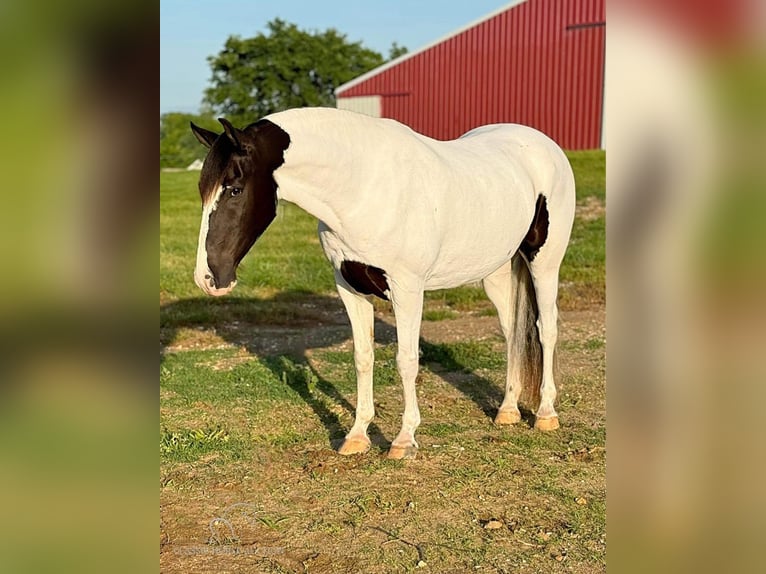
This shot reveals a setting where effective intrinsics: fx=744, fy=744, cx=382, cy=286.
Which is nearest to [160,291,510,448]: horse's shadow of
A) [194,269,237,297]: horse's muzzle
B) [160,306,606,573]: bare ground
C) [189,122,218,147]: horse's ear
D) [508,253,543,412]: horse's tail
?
[160,306,606,573]: bare ground

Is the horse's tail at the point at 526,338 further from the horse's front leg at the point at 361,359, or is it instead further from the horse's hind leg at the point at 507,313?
the horse's front leg at the point at 361,359

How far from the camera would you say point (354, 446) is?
4.66 m

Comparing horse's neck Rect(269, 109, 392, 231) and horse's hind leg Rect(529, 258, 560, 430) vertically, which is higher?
horse's neck Rect(269, 109, 392, 231)

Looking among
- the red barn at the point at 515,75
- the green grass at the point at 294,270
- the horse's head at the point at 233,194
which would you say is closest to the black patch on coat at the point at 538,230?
the horse's head at the point at 233,194

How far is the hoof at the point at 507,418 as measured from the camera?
5.25 m

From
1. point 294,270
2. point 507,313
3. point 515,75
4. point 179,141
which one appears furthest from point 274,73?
point 507,313

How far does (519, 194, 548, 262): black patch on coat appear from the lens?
5.06m

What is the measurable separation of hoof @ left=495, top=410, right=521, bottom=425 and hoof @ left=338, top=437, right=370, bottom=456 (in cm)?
107

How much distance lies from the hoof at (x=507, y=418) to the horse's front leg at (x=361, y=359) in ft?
3.39

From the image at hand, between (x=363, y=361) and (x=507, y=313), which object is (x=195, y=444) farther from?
(x=507, y=313)

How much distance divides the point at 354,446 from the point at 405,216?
1540mm

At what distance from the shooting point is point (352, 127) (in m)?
3.98
